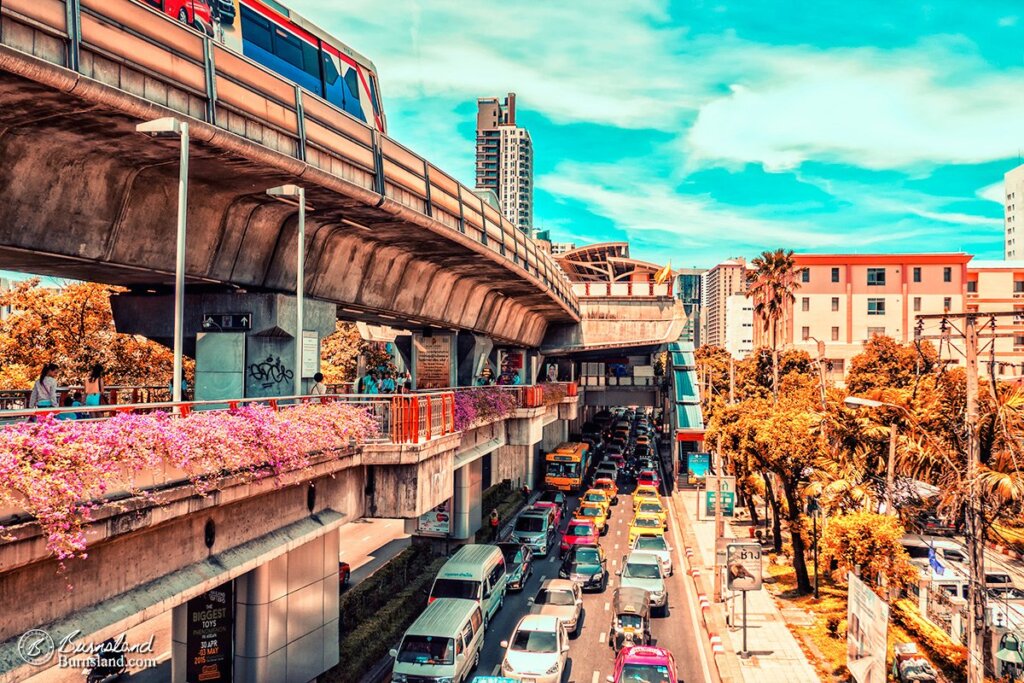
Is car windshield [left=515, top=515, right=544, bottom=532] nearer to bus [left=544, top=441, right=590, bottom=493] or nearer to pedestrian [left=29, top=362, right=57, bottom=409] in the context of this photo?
bus [left=544, top=441, right=590, bottom=493]

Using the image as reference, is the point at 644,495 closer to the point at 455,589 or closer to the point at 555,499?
the point at 555,499

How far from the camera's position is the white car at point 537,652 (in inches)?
735

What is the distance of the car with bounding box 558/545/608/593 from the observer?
28.9 metres

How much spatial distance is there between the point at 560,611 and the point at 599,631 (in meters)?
1.76

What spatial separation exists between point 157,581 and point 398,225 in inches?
429

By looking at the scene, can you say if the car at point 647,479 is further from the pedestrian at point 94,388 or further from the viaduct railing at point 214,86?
the pedestrian at point 94,388

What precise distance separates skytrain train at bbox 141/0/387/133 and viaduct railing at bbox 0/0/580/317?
1.37m

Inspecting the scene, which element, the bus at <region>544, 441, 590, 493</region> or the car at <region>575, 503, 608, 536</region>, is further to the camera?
the bus at <region>544, 441, 590, 493</region>

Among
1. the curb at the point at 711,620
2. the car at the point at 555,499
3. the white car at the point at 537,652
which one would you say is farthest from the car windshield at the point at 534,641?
the car at the point at 555,499

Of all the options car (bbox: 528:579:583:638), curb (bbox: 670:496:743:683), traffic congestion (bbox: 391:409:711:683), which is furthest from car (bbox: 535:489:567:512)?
car (bbox: 528:579:583:638)

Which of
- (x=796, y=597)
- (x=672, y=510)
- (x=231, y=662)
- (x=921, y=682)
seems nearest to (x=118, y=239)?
(x=231, y=662)

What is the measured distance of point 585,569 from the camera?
29.2m

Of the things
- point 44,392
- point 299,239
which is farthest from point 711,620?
point 44,392

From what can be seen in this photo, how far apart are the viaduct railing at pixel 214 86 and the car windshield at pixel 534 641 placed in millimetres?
10909
